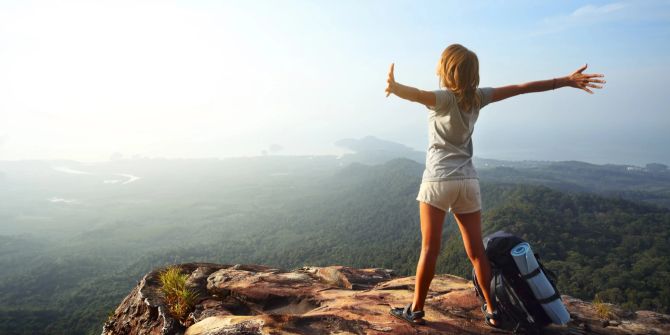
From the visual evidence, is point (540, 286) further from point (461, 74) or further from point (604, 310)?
point (461, 74)

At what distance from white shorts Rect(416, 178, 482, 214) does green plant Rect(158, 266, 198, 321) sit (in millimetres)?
3848

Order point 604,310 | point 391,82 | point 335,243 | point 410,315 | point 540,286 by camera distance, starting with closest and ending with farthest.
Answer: point 391,82, point 540,286, point 410,315, point 604,310, point 335,243

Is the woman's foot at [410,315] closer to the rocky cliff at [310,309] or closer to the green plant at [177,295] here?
the rocky cliff at [310,309]

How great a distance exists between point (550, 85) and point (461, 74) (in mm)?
1307

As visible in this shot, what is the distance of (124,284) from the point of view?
89.6 meters

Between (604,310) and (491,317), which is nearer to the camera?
(491,317)

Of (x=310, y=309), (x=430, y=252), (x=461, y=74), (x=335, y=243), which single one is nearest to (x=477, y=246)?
(x=430, y=252)

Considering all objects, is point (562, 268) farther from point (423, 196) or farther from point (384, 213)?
point (384, 213)

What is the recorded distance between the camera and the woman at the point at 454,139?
327 centimetres

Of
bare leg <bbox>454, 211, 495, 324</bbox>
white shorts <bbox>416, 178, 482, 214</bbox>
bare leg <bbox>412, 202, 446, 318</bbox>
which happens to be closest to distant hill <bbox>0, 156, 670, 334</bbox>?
bare leg <bbox>454, 211, 495, 324</bbox>

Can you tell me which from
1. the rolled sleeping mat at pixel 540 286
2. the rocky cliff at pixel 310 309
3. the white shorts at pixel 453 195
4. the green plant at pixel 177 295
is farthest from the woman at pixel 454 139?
the green plant at pixel 177 295

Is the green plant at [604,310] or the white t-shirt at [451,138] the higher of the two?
the white t-shirt at [451,138]

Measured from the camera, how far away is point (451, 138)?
3.49 metres

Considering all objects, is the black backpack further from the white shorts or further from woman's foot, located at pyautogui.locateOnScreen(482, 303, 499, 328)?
the white shorts
